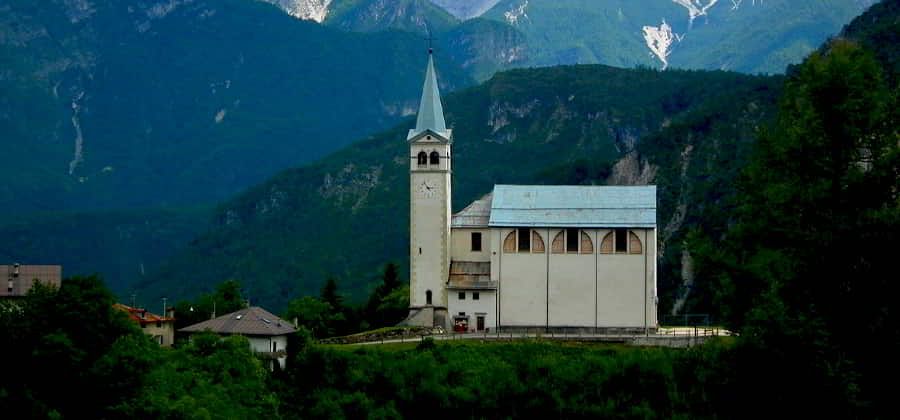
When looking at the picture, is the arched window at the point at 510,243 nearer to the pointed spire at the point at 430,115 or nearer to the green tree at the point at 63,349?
the pointed spire at the point at 430,115

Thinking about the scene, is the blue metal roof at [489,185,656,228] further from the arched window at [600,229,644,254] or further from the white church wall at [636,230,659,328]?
the white church wall at [636,230,659,328]

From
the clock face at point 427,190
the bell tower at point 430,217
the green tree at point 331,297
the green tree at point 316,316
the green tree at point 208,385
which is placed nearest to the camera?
the green tree at point 208,385

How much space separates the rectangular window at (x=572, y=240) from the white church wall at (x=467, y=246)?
4.98 metres

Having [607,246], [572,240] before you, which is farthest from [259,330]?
[607,246]

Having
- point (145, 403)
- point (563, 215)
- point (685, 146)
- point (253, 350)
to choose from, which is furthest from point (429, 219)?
point (685, 146)

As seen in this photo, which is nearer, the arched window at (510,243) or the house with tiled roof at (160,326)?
the arched window at (510,243)

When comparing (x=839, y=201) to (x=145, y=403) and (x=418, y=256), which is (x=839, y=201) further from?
(x=418, y=256)

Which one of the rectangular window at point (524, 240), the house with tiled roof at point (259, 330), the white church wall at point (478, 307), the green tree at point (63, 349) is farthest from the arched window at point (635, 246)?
the green tree at point (63, 349)

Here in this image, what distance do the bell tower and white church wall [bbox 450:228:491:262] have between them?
593 millimetres

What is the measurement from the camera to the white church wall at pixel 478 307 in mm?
90875

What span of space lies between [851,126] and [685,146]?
500 feet

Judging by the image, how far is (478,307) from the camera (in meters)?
91.0

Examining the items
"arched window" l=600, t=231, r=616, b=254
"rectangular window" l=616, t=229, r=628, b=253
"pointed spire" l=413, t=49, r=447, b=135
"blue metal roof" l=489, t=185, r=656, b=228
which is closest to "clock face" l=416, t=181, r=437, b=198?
"pointed spire" l=413, t=49, r=447, b=135

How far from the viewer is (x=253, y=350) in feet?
271
